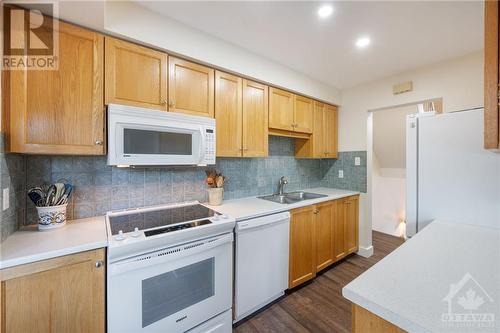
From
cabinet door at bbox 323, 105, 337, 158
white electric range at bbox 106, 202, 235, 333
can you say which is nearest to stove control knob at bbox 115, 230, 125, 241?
white electric range at bbox 106, 202, 235, 333

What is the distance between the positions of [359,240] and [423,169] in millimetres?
1788

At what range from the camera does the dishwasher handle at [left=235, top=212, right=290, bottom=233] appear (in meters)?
1.64

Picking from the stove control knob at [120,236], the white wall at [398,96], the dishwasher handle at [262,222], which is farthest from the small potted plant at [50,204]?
the white wall at [398,96]

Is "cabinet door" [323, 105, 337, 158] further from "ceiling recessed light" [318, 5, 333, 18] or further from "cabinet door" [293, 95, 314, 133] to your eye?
"ceiling recessed light" [318, 5, 333, 18]

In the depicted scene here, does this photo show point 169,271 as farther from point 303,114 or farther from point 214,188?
point 303,114

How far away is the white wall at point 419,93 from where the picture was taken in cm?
203

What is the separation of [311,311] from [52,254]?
1.97 metres

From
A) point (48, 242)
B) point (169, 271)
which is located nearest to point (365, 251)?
point (169, 271)

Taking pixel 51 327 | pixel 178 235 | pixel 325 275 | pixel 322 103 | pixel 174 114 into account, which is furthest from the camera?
pixel 322 103

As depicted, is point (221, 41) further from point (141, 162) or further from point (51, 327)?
point (51, 327)

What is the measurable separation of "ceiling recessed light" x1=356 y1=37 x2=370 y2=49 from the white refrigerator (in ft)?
2.69

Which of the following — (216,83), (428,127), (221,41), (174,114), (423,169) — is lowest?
(423,169)

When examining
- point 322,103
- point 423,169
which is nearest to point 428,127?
point 423,169

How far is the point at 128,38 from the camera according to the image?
145 centimetres
